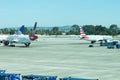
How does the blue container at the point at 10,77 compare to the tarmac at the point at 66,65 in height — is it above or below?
above

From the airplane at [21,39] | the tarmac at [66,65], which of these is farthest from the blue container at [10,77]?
the airplane at [21,39]

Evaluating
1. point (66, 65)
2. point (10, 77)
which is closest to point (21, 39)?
point (66, 65)

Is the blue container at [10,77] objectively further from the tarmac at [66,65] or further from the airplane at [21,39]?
the airplane at [21,39]

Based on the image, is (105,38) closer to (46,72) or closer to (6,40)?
(6,40)

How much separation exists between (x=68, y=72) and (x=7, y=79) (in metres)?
13.3

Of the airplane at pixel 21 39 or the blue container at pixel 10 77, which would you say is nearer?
the blue container at pixel 10 77

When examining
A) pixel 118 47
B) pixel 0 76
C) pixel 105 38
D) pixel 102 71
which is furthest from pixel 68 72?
pixel 105 38

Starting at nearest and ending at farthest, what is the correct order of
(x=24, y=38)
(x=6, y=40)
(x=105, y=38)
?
(x=24, y=38), (x=6, y=40), (x=105, y=38)

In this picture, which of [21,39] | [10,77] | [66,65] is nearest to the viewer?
[10,77]

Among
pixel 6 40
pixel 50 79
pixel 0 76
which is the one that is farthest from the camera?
pixel 6 40

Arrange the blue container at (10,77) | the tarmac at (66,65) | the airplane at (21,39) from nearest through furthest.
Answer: the blue container at (10,77), the tarmac at (66,65), the airplane at (21,39)

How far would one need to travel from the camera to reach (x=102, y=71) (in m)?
39.4

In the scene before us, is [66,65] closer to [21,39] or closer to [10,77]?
[10,77]

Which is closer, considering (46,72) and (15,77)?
(15,77)
